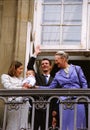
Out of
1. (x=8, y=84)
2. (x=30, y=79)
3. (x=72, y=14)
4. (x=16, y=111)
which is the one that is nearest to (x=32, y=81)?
(x=30, y=79)

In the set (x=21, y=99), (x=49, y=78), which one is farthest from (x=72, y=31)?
(x=21, y=99)

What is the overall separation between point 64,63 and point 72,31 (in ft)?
6.87

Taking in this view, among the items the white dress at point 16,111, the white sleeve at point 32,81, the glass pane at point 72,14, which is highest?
the glass pane at point 72,14

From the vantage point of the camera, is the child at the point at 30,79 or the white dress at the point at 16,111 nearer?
the white dress at the point at 16,111

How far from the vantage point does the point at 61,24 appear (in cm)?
1020

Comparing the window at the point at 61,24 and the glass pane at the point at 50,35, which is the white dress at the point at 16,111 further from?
the glass pane at the point at 50,35

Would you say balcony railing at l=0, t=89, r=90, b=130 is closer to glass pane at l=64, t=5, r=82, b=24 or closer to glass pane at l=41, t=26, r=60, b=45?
glass pane at l=41, t=26, r=60, b=45

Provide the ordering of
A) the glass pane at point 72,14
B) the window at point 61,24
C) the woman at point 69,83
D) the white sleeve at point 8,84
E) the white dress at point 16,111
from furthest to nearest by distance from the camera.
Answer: the glass pane at point 72,14, the window at point 61,24, the white sleeve at point 8,84, the white dress at point 16,111, the woman at point 69,83

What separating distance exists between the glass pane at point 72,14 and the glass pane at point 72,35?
0.39 ft

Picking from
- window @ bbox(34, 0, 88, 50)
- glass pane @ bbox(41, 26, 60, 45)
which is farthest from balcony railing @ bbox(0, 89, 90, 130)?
glass pane @ bbox(41, 26, 60, 45)

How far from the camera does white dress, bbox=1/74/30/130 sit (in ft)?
25.9

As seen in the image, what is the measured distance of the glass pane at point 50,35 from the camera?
1015cm

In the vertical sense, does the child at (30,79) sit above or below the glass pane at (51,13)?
below

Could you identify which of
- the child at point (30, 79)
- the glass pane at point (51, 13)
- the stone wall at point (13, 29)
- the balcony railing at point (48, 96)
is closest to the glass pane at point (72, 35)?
the glass pane at point (51, 13)
